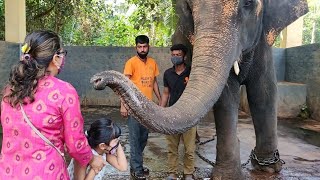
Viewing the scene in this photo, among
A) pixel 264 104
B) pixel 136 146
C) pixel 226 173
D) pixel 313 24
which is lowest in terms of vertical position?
pixel 226 173

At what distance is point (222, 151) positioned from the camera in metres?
4.60

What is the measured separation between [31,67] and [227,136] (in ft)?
9.30

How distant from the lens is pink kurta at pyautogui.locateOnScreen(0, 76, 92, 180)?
83.6 inches

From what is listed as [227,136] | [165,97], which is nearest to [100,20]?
[165,97]

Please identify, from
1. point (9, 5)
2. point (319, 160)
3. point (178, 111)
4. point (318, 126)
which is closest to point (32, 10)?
point (9, 5)

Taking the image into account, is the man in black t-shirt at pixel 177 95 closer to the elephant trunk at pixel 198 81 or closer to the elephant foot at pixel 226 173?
the elephant foot at pixel 226 173

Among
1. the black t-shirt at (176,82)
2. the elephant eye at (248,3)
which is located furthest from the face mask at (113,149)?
the black t-shirt at (176,82)

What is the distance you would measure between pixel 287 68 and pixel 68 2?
657 centimetres

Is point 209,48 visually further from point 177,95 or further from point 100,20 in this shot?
point 100,20

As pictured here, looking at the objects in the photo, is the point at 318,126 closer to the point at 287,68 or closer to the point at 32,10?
the point at 287,68

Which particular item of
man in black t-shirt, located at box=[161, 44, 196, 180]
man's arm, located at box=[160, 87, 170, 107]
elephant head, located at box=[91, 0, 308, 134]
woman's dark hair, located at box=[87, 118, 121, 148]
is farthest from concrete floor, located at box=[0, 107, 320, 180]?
woman's dark hair, located at box=[87, 118, 121, 148]

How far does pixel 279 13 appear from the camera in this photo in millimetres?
4281

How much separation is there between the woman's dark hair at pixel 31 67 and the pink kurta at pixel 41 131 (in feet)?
0.14

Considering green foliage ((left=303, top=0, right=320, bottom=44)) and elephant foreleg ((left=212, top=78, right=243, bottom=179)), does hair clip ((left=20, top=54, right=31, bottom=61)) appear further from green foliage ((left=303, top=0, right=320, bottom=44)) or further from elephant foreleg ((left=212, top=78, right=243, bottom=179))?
green foliage ((left=303, top=0, right=320, bottom=44))
